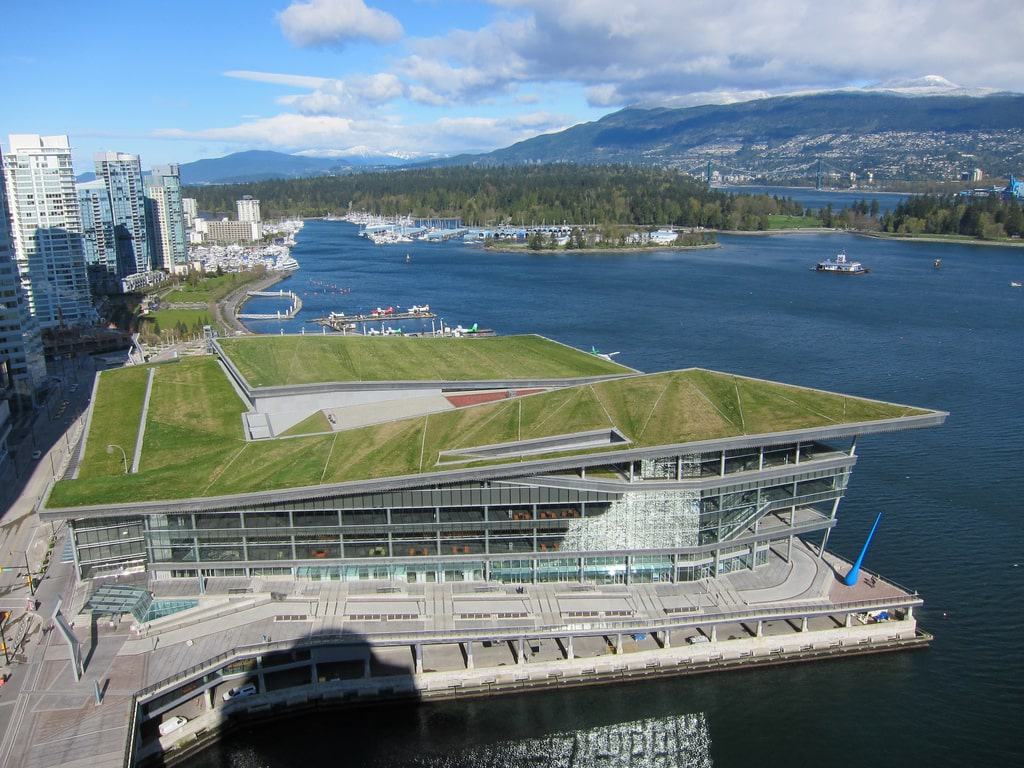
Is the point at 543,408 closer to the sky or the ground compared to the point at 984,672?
closer to the sky

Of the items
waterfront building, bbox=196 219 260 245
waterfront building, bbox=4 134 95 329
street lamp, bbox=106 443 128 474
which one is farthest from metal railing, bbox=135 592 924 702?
waterfront building, bbox=196 219 260 245

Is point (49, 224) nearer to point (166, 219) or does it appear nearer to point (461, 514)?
point (166, 219)

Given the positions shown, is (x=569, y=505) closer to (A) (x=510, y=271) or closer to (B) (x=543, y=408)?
(B) (x=543, y=408)

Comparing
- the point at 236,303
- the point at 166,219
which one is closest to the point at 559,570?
the point at 236,303

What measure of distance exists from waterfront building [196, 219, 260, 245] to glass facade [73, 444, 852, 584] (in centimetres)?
12842

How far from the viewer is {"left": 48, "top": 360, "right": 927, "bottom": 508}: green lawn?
88.6ft

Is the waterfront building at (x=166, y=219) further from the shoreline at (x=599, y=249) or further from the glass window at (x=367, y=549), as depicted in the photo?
the glass window at (x=367, y=549)

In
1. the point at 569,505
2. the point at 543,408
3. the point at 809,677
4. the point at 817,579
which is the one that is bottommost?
the point at 809,677

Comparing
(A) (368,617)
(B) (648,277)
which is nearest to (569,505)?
(A) (368,617)

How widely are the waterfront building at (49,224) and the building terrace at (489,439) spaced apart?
42.8m

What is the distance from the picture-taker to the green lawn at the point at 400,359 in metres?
38.1

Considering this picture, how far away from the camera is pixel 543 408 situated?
99.3 ft

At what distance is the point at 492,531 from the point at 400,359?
633 inches

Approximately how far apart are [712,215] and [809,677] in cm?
13571
